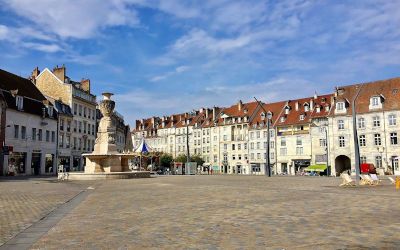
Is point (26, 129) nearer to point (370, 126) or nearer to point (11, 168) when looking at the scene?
point (11, 168)

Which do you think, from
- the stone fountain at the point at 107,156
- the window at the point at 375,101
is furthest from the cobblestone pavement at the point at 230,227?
the window at the point at 375,101

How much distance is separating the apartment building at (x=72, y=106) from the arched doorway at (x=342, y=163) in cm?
4147

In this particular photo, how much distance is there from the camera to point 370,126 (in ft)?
197

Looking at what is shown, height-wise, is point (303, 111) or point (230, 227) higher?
point (303, 111)

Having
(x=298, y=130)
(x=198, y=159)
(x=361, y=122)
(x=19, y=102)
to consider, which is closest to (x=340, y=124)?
(x=361, y=122)

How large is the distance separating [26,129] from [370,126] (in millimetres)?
48937

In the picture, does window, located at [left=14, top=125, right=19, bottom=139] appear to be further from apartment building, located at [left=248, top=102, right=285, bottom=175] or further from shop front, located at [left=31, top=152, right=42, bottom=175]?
apartment building, located at [left=248, top=102, right=285, bottom=175]

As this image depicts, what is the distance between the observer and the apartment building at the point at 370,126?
5769cm

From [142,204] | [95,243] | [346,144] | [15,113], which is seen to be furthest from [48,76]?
[95,243]

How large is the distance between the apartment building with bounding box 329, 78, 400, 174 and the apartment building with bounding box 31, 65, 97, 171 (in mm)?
40769

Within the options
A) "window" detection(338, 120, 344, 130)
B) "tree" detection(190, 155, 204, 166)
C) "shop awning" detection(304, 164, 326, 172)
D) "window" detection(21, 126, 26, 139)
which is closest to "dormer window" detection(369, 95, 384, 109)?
"window" detection(338, 120, 344, 130)

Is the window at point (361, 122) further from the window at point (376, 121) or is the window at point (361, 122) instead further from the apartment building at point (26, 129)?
the apartment building at point (26, 129)

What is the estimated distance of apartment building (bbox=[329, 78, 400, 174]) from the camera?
57.7m

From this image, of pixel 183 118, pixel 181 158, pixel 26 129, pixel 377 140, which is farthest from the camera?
pixel 183 118
